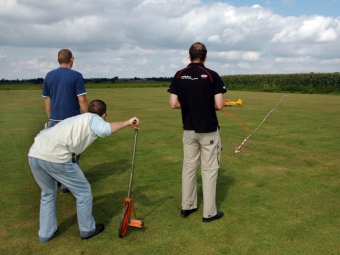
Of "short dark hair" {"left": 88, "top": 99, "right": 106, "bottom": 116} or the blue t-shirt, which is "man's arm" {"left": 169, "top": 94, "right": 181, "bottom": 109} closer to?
"short dark hair" {"left": 88, "top": 99, "right": 106, "bottom": 116}

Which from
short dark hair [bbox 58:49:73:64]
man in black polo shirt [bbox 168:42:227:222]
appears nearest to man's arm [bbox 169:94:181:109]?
man in black polo shirt [bbox 168:42:227:222]

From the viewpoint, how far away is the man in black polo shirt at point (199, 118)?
4.54 meters

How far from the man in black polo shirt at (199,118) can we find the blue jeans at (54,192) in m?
1.46

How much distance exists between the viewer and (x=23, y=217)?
506 cm

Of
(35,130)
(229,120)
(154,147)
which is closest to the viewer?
(154,147)

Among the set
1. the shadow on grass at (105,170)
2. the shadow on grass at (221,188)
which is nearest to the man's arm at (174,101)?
the shadow on grass at (221,188)

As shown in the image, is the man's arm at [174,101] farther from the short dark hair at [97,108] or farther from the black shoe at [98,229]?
the black shoe at [98,229]

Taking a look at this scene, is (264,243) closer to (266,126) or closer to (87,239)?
(87,239)

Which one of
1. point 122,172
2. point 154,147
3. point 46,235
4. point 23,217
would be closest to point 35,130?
point 154,147

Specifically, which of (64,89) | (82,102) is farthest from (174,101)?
(64,89)

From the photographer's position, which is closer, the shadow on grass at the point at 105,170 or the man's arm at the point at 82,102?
the man's arm at the point at 82,102

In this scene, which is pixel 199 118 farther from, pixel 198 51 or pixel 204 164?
pixel 198 51

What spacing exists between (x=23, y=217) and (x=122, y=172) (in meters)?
2.59

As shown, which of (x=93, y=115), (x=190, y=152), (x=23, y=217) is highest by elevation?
(x=93, y=115)
